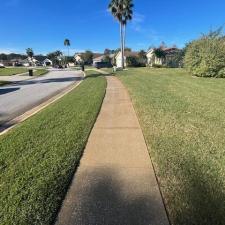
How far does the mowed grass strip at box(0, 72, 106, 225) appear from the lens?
11.0 feet

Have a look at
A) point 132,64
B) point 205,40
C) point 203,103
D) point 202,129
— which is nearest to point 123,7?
point 132,64

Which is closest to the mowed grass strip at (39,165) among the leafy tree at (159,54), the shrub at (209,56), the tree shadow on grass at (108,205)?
the tree shadow on grass at (108,205)

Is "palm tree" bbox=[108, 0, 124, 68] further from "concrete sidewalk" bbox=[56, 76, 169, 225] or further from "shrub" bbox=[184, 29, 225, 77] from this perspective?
"concrete sidewalk" bbox=[56, 76, 169, 225]

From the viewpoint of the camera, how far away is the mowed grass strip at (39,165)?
132 inches

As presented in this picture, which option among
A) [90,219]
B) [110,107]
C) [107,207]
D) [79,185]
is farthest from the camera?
[110,107]

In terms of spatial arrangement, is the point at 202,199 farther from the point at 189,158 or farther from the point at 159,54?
the point at 159,54

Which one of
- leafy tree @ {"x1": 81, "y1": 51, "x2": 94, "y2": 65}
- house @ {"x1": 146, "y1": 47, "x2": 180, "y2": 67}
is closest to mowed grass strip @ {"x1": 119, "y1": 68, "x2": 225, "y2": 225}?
house @ {"x1": 146, "y1": 47, "x2": 180, "y2": 67}

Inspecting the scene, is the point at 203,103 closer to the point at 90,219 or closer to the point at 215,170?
the point at 215,170

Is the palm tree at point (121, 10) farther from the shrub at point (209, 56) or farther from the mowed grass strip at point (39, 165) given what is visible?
the mowed grass strip at point (39, 165)

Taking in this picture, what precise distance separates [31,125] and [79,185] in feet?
13.7

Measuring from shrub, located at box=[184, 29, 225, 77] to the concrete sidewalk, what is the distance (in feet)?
67.7

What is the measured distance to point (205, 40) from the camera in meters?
25.9

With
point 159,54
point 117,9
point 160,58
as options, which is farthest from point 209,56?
point 160,58

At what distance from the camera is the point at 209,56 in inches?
981
